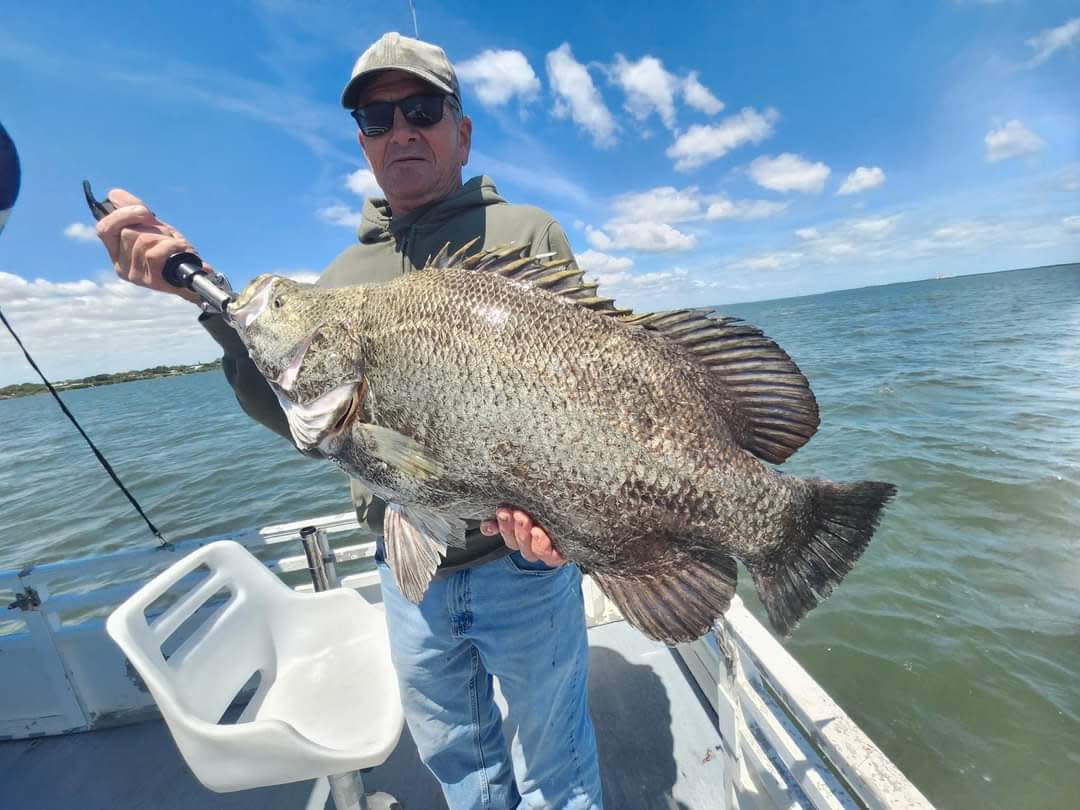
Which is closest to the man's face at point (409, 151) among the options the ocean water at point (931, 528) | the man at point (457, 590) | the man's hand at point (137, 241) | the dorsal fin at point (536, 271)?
the man at point (457, 590)

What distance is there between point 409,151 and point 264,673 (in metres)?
2.90

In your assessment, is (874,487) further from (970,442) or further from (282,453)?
(282,453)

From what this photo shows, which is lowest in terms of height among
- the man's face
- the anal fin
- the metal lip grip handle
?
the anal fin

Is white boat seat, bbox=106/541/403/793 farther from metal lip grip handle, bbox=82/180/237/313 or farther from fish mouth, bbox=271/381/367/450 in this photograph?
metal lip grip handle, bbox=82/180/237/313

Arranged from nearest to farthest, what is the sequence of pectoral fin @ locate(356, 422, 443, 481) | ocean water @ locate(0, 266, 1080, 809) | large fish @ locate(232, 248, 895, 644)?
large fish @ locate(232, 248, 895, 644) < pectoral fin @ locate(356, 422, 443, 481) < ocean water @ locate(0, 266, 1080, 809)

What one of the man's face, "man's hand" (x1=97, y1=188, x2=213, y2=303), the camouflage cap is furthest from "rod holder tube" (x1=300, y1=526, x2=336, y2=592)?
the camouflage cap

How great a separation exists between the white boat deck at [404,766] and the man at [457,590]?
1.04 meters

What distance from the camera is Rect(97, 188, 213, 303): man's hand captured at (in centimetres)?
202

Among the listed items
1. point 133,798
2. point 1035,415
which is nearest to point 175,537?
point 133,798

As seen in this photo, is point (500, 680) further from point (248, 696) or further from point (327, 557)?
point (248, 696)

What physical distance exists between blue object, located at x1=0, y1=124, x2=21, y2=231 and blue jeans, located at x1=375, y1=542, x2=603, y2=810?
275 cm

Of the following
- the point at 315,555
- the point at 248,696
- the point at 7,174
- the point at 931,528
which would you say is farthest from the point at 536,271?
the point at 931,528

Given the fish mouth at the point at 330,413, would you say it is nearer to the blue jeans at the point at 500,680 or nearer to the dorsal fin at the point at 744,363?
the dorsal fin at the point at 744,363

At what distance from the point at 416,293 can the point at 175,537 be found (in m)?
13.1
